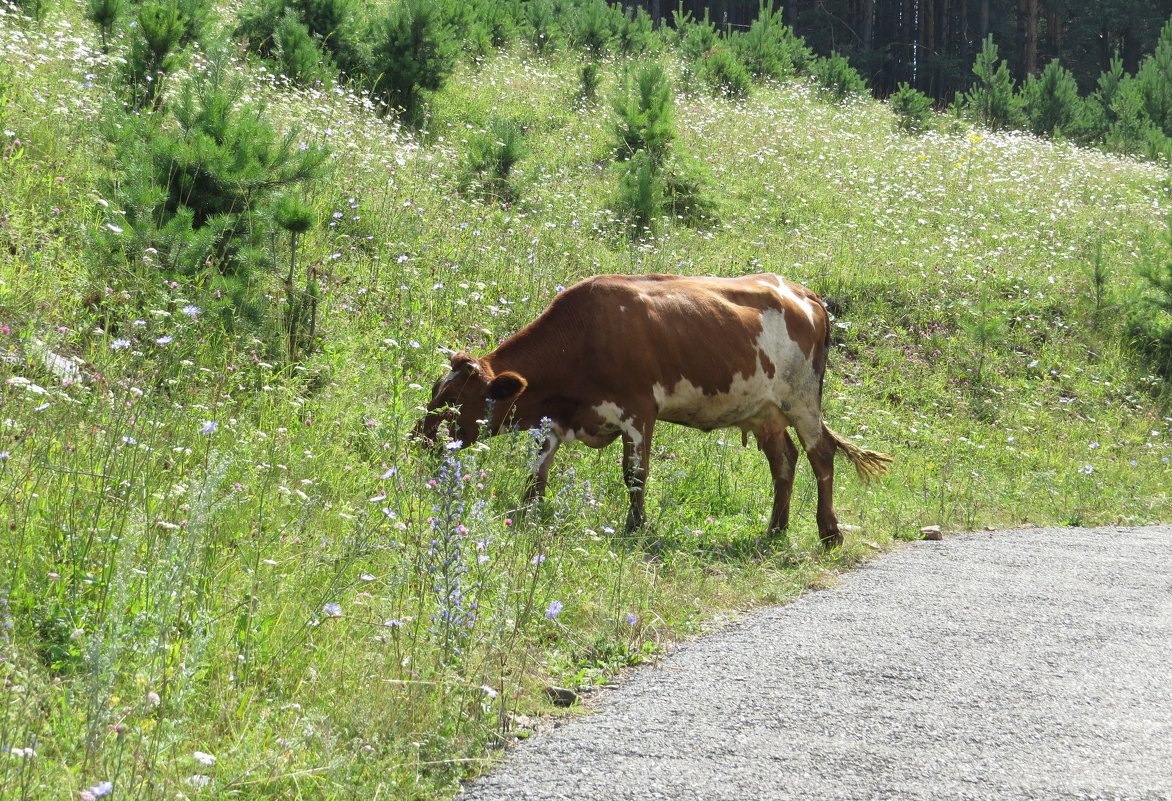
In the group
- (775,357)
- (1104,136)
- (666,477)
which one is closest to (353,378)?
(666,477)

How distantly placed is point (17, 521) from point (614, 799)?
8.05 ft

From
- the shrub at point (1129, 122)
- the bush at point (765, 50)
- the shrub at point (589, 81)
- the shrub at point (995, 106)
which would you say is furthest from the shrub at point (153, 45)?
the shrub at point (1129, 122)

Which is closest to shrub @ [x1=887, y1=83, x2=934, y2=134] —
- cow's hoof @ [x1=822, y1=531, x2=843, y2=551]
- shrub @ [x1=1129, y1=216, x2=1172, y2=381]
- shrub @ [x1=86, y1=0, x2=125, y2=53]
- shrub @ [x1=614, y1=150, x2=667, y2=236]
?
shrub @ [x1=1129, y1=216, x2=1172, y2=381]

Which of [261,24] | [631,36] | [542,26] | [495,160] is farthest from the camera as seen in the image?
[631,36]

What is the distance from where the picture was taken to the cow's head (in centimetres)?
700

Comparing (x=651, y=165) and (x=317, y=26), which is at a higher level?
(x=317, y=26)

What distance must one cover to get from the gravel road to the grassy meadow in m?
0.36

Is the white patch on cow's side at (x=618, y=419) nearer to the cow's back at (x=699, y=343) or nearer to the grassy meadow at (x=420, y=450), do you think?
the cow's back at (x=699, y=343)

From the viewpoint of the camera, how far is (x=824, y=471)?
8219mm

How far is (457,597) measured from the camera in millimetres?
4203

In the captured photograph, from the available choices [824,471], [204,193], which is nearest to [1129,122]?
[824,471]

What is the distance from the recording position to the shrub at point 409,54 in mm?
15859

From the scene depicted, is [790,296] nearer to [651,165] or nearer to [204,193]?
[204,193]

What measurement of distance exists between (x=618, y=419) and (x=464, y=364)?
1.08 m
